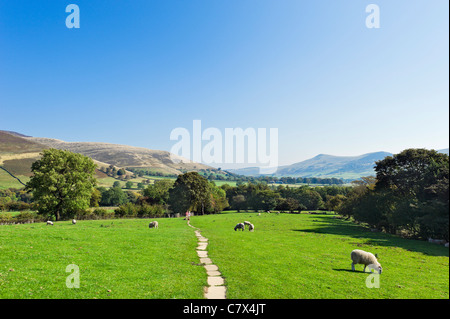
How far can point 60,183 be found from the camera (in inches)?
2096

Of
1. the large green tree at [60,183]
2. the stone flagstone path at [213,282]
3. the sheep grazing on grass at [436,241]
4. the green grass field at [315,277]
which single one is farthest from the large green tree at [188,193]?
the stone flagstone path at [213,282]

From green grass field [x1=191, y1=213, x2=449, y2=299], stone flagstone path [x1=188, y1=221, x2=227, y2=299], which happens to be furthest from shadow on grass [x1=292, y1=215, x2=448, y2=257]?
stone flagstone path [x1=188, y1=221, x2=227, y2=299]

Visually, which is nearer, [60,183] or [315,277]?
[315,277]

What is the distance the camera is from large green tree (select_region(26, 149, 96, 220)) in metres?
52.0

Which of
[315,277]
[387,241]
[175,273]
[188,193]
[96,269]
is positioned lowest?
[387,241]

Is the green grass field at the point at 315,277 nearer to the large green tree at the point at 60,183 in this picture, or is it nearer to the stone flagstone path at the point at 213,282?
the stone flagstone path at the point at 213,282

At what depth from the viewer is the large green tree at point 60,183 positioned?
171 ft

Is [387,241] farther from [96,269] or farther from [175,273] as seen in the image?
[96,269]

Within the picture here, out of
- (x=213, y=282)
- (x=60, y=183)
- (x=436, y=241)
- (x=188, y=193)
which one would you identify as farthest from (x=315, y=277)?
(x=188, y=193)

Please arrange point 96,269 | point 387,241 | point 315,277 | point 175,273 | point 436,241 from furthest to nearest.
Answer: point 387,241 < point 436,241 < point 315,277 < point 175,273 < point 96,269

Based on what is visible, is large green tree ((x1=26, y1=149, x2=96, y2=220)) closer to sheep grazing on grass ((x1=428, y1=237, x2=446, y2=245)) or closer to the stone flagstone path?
the stone flagstone path

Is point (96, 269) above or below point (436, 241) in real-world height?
above
